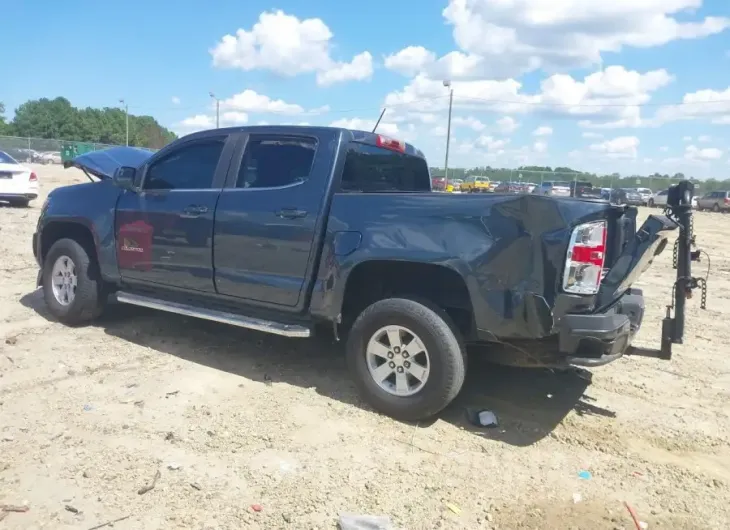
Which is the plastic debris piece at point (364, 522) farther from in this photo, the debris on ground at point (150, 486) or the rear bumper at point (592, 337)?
the rear bumper at point (592, 337)

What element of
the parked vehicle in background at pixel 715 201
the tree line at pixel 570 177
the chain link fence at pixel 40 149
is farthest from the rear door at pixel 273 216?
the chain link fence at pixel 40 149

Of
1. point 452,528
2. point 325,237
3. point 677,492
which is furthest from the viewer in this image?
point 325,237

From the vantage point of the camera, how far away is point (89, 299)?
20.0ft

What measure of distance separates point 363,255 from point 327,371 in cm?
135

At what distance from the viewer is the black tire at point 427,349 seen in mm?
4102

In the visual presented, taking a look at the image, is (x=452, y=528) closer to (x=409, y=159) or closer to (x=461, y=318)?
(x=461, y=318)

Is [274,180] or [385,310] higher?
[274,180]

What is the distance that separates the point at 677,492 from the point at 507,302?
1.38 m

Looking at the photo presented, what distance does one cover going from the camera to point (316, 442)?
4.00 metres

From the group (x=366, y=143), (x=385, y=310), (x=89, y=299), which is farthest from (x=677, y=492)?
(x=89, y=299)

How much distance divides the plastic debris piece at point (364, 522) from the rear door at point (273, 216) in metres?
1.89

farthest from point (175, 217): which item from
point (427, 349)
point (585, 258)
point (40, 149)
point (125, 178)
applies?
point (40, 149)

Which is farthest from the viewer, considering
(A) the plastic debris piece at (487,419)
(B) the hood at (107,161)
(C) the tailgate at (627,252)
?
(B) the hood at (107,161)

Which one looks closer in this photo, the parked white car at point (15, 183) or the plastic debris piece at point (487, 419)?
the plastic debris piece at point (487, 419)
